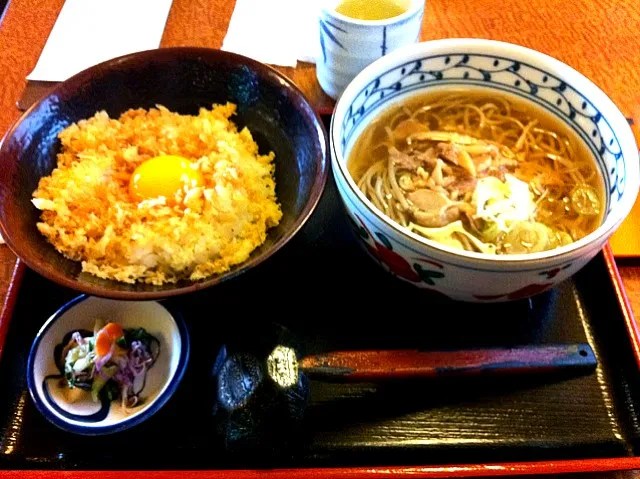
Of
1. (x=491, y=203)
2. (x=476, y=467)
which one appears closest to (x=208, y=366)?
(x=476, y=467)

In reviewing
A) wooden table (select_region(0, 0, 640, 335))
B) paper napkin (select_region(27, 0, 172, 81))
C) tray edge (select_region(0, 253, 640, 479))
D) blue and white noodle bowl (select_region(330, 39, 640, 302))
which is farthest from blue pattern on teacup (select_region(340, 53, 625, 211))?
paper napkin (select_region(27, 0, 172, 81))

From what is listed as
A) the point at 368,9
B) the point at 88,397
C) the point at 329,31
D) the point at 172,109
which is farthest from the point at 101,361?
the point at 368,9

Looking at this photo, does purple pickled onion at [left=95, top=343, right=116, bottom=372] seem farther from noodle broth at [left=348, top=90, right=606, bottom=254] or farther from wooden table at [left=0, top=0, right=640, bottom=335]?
wooden table at [left=0, top=0, right=640, bottom=335]

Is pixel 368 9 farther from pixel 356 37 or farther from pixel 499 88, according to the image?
pixel 499 88

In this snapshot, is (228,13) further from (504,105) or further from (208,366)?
(208,366)

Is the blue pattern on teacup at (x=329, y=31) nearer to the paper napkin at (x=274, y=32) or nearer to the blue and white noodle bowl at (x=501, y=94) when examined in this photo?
the paper napkin at (x=274, y=32)

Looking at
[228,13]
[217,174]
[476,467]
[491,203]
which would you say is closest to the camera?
Answer: [476,467]
